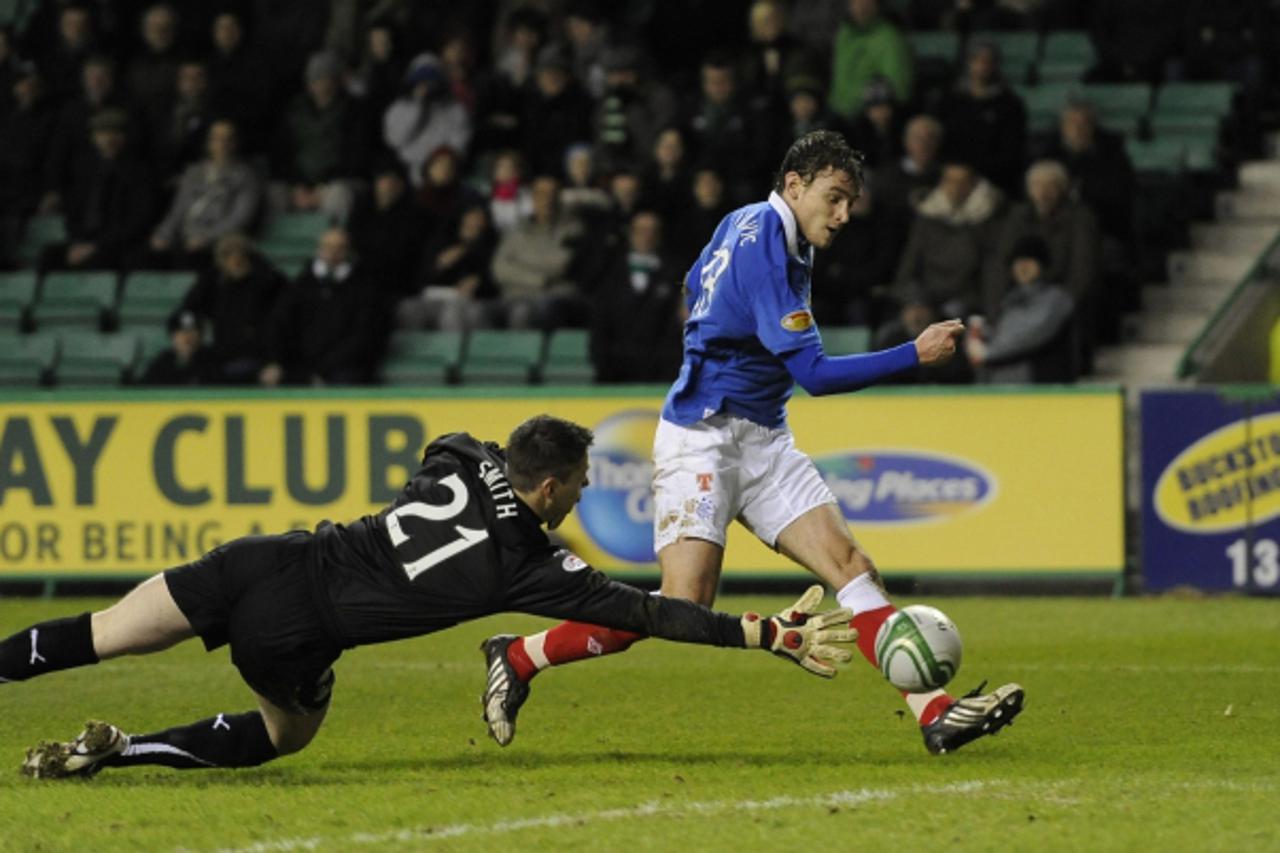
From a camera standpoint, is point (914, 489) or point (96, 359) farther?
point (96, 359)

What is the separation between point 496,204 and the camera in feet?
61.6

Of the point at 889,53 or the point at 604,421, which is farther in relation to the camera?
the point at 889,53

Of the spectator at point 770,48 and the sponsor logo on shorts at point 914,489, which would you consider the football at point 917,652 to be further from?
the spectator at point 770,48

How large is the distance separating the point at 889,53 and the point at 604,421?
463 centimetres

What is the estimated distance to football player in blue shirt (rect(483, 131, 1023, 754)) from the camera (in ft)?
26.4

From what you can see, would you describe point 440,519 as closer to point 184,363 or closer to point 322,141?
point 184,363

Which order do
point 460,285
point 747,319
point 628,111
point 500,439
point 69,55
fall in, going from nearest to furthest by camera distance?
point 747,319 → point 500,439 → point 460,285 → point 628,111 → point 69,55

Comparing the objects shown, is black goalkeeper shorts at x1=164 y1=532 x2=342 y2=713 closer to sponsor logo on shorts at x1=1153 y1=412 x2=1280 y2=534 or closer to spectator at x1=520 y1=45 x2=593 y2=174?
sponsor logo on shorts at x1=1153 y1=412 x2=1280 y2=534

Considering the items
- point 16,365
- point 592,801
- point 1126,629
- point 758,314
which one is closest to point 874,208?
point 1126,629

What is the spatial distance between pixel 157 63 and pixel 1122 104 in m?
8.31

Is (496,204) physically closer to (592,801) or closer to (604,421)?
(604,421)

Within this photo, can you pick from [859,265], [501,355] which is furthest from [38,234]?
[859,265]

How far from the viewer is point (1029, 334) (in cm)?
1583

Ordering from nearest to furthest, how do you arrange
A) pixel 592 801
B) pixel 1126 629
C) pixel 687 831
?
pixel 687 831, pixel 592 801, pixel 1126 629
